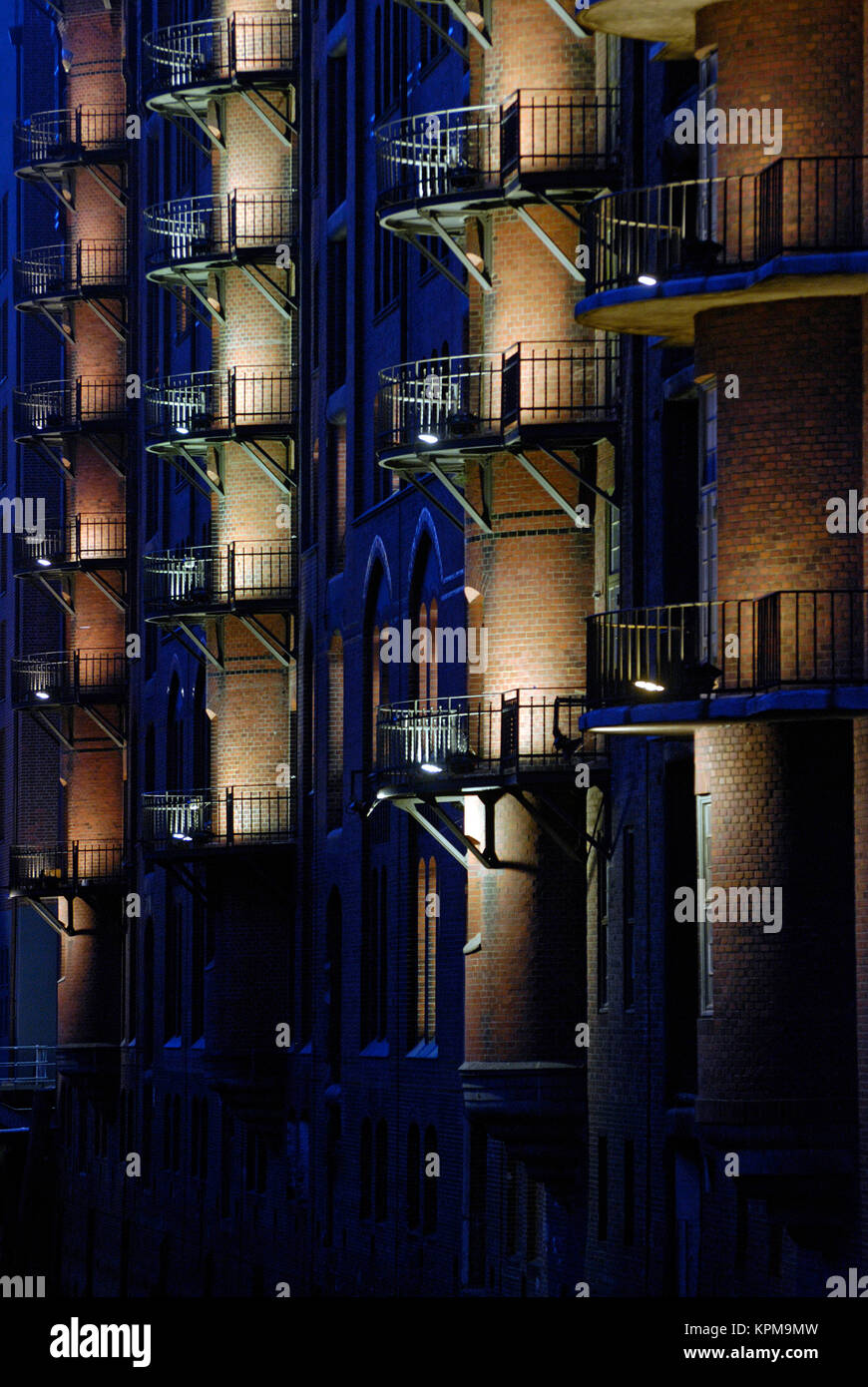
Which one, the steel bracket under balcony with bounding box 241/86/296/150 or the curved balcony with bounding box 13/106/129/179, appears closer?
the steel bracket under balcony with bounding box 241/86/296/150

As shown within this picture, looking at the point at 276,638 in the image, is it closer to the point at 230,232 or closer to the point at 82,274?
the point at 230,232

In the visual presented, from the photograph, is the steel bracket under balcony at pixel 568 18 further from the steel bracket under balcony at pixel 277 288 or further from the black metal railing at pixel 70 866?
the black metal railing at pixel 70 866

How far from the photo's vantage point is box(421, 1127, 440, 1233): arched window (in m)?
44.0

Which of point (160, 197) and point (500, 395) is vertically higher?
point (160, 197)

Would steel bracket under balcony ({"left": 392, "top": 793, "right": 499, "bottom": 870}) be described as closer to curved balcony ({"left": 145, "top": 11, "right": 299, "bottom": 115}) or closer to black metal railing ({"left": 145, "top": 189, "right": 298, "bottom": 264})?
black metal railing ({"left": 145, "top": 189, "right": 298, "bottom": 264})

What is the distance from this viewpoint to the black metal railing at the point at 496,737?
3691cm

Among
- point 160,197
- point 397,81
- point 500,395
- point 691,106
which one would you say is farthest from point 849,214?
point 160,197

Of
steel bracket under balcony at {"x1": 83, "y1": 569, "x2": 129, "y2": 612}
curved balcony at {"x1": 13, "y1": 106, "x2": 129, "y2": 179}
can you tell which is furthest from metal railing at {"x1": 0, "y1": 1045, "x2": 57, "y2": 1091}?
curved balcony at {"x1": 13, "y1": 106, "x2": 129, "y2": 179}

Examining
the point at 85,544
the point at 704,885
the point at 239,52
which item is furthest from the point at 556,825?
the point at 85,544

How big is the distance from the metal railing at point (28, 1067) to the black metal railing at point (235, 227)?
2418 cm

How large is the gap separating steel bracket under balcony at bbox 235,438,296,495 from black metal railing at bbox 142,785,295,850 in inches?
206

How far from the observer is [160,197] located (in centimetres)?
6712
